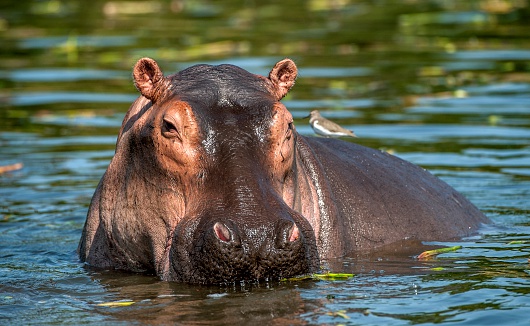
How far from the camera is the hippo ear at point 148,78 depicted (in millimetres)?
7551

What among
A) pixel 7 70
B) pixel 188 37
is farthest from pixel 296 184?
pixel 188 37

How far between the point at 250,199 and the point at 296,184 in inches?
40.2

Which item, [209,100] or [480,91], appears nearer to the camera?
[209,100]

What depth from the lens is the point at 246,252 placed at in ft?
21.0

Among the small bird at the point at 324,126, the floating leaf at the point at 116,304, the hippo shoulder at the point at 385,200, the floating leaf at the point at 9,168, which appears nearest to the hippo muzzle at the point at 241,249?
the floating leaf at the point at 116,304

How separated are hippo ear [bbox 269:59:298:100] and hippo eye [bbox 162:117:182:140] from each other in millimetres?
906

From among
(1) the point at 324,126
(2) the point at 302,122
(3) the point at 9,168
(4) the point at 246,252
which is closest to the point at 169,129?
(4) the point at 246,252

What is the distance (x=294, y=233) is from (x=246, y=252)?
0.31 metres

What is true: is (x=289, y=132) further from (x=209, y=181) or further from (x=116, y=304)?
(x=116, y=304)

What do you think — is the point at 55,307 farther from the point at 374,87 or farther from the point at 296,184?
the point at 374,87

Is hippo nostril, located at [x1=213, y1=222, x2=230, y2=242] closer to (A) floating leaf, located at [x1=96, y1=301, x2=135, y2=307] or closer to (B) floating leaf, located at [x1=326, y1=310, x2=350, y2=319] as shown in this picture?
(B) floating leaf, located at [x1=326, y1=310, x2=350, y2=319]

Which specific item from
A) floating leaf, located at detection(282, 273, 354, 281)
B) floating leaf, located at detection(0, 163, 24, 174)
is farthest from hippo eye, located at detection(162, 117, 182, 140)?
floating leaf, located at detection(0, 163, 24, 174)

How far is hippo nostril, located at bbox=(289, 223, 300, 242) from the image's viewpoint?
21.2ft

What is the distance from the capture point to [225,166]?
6.79m
